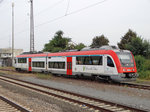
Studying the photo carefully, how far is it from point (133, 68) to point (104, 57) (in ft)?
7.86

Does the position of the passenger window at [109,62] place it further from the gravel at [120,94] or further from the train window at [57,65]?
the train window at [57,65]

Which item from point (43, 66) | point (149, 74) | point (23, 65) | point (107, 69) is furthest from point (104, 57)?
point (23, 65)

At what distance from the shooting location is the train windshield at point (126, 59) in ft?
48.5

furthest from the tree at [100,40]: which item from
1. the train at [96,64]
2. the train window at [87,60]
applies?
the train window at [87,60]

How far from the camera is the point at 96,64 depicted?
16547mm

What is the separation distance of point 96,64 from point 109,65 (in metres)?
1.56

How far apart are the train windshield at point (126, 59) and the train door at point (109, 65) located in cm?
70

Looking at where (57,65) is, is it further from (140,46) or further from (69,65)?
(140,46)

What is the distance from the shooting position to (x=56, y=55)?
22797 millimetres

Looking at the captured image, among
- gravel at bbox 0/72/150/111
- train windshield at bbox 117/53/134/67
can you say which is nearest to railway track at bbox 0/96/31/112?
gravel at bbox 0/72/150/111

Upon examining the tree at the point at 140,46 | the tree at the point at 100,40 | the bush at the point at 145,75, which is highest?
the tree at the point at 100,40

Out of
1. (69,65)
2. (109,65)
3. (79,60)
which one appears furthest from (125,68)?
(69,65)

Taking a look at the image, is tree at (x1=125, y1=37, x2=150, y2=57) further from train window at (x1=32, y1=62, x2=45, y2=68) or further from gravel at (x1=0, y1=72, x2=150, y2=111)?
gravel at (x1=0, y1=72, x2=150, y2=111)

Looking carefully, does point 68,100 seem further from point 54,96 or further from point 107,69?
point 107,69
